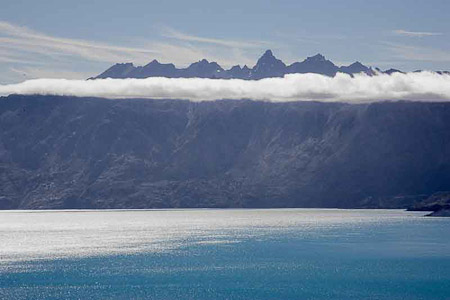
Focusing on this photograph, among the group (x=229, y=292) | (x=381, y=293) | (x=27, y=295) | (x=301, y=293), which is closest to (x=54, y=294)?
(x=27, y=295)

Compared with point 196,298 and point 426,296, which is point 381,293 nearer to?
point 426,296

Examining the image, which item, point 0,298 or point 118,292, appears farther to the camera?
point 118,292

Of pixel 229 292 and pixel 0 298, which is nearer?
pixel 0 298

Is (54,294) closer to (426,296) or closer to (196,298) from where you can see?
(196,298)

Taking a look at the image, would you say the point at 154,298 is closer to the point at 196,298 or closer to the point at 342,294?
the point at 196,298

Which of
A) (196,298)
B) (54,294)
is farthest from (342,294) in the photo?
(54,294)

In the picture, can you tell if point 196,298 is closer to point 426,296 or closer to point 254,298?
point 254,298

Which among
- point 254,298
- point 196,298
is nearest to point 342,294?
point 254,298
